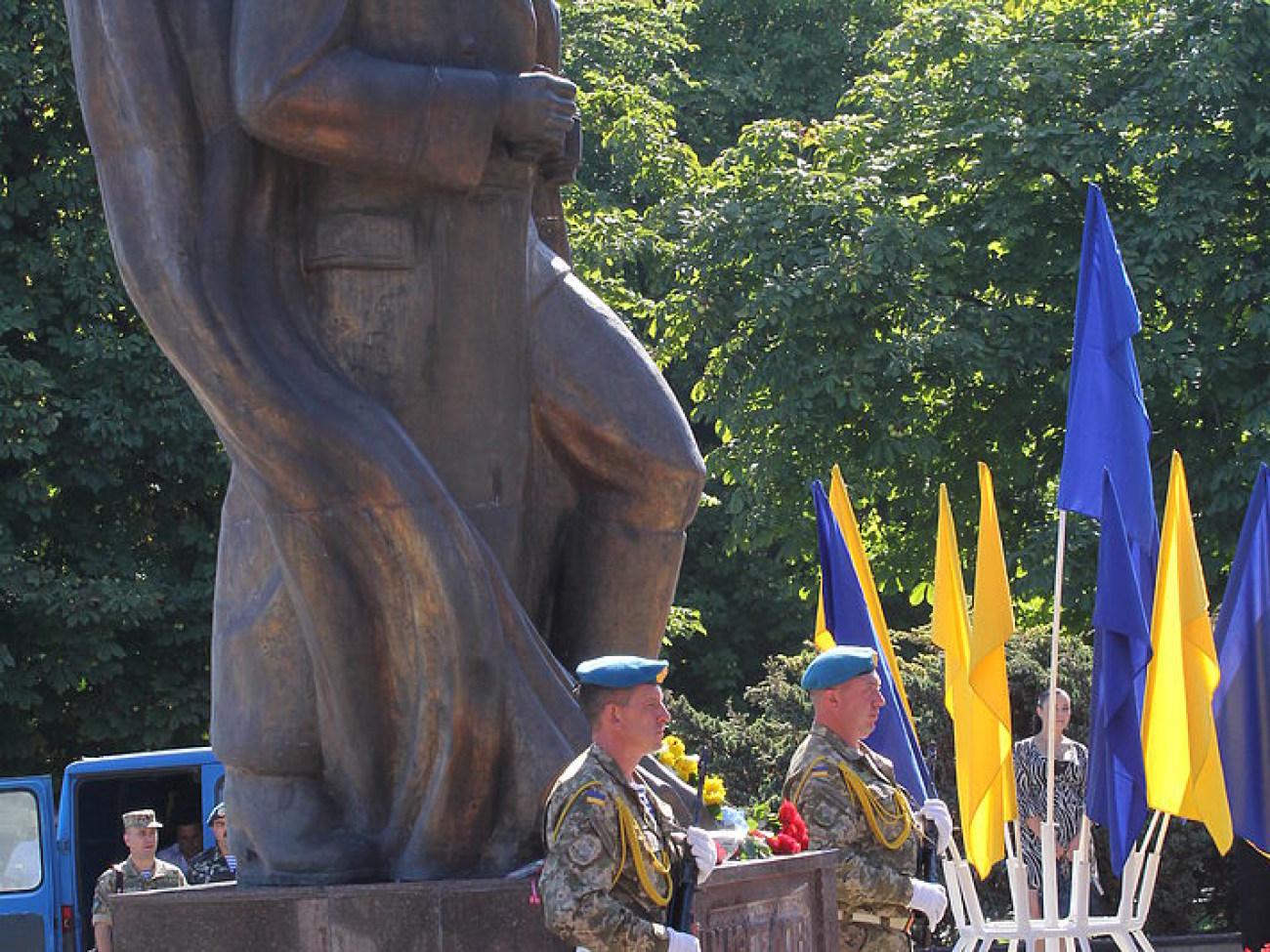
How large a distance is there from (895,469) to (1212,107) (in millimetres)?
3812

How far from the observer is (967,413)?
19609mm

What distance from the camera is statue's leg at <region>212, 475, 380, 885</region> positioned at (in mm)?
5863

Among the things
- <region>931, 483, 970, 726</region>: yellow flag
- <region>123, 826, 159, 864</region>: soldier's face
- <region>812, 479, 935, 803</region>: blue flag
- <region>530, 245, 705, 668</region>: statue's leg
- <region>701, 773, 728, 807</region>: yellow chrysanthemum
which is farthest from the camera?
<region>123, 826, 159, 864</region>: soldier's face

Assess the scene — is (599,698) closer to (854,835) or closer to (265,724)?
(265,724)

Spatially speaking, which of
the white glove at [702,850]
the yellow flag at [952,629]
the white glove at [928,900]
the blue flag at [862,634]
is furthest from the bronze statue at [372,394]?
the yellow flag at [952,629]

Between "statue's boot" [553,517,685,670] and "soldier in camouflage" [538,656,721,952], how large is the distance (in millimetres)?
709

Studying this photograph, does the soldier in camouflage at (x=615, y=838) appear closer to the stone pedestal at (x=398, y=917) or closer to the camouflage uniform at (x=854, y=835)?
the stone pedestal at (x=398, y=917)

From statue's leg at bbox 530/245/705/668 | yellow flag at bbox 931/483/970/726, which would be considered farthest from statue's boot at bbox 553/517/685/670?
yellow flag at bbox 931/483/970/726

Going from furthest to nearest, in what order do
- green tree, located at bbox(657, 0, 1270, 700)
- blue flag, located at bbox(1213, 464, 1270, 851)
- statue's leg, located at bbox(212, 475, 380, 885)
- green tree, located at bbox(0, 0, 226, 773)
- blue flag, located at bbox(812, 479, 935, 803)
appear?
green tree, located at bbox(0, 0, 226, 773), green tree, located at bbox(657, 0, 1270, 700), blue flag, located at bbox(1213, 464, 1270, 851), blue flag, located at bbox(812, 479, 935, 803), statue's leg, located at bbox(212, 475, 380, 885)

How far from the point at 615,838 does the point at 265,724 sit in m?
1.17

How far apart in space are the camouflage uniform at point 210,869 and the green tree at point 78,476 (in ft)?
26.1

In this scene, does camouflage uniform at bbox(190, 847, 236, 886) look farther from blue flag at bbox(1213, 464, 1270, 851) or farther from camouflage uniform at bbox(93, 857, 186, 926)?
blue flag at bbox(1213, 464, 1270, 851)

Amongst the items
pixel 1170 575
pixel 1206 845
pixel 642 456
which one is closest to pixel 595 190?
pixel 1206 845

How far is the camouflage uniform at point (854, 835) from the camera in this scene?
774cm
